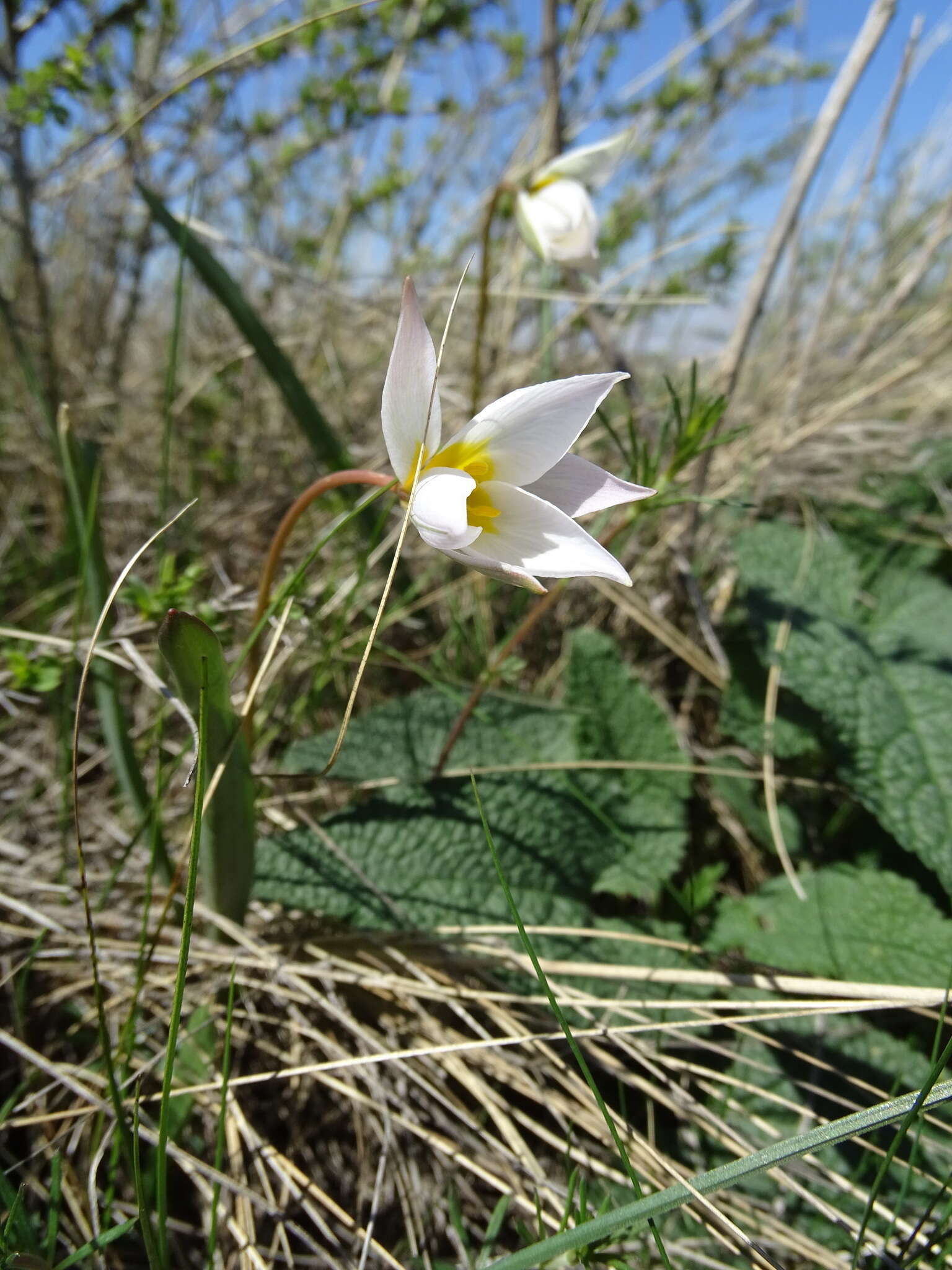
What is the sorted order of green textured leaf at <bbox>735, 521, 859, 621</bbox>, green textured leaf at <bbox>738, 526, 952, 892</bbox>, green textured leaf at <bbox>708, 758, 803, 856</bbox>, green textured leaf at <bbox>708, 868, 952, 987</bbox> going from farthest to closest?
1. green textured leaf at <bbox>735, 521, 859, 621</bbox>
2. green textured leaf at <bbox>708, 758, 803, 856</bbox>
3. green textured leaf at <bbox>738, 526, 952, 892</bbox>
4. green textured leaf at <bbox>708, 868, 952, 987</bbox>

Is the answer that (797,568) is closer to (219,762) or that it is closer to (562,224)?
(562,224)

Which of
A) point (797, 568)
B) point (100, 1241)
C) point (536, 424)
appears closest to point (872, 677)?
point (797, 568)

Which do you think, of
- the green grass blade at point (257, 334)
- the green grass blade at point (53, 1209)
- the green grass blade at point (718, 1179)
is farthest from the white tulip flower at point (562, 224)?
the green grass blade at point (53, 1209)

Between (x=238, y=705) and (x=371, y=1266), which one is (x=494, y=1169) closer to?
(x=371, y=1266)

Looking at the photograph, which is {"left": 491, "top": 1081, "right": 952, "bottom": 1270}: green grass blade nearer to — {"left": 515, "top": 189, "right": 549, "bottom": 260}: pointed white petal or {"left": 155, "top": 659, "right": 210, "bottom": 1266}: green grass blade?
{"left": 155, "top": 659, "right": 210, "bottom": 1266}: green grass blade

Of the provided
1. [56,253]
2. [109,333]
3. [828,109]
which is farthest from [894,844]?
[56,253]

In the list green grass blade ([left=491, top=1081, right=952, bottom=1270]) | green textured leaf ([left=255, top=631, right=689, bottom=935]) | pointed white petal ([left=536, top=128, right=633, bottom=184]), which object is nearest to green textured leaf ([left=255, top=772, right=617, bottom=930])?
green textured leaf ([left=255, top=631, right=689, bottom=935])
